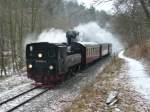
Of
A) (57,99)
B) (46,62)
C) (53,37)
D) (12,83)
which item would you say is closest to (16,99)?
(57,99)

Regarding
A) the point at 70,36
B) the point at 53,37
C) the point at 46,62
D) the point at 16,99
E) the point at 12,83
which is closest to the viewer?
the point at 16,99

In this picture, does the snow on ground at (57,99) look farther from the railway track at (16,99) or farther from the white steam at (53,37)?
the white steam at (53,37)

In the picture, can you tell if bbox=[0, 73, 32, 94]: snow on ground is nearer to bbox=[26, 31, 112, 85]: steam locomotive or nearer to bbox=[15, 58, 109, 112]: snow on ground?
bbox=[26, 31, 112, 85]: steam locomotive

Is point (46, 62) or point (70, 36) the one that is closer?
point (46, 62)

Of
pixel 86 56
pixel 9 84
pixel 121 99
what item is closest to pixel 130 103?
pixel 121 99

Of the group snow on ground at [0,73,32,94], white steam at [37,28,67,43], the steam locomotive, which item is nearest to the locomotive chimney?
white steam at [37,28,67,43]

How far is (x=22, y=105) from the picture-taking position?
14.3 m

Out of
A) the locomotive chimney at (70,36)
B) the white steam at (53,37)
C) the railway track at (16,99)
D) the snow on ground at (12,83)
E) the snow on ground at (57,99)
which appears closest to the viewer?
the railway track at (16,99)

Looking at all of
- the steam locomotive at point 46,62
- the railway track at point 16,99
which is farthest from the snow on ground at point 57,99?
the steam locomotive at point 46,62

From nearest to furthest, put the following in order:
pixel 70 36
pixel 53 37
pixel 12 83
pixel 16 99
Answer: pixel 16 99
pixel 12 83
pixel 70 36
pixel 53 37

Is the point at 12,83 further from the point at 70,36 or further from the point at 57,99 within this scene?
the point at 70,36

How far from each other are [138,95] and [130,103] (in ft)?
5.19

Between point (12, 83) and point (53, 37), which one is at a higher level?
point (53, 37)

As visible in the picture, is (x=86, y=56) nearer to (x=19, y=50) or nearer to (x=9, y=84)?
(x=19, y=50)
